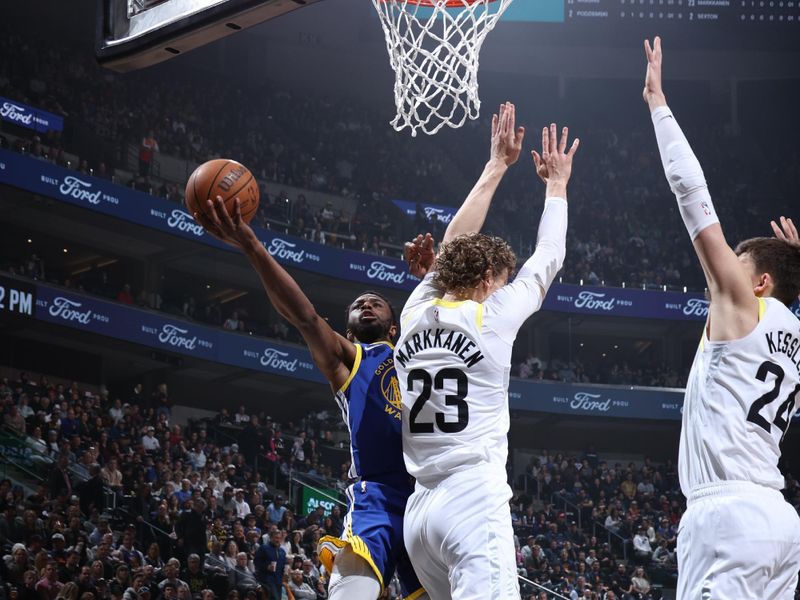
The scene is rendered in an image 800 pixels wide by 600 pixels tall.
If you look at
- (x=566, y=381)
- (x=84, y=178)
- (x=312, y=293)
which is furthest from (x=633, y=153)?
(x=84, y=178)

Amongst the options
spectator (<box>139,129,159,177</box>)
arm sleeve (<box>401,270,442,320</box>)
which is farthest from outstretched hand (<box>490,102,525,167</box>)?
spectator (<box>139,129,159,177</box>)

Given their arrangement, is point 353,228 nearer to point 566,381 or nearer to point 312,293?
point 312,293

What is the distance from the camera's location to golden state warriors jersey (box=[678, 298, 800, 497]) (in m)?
3.07

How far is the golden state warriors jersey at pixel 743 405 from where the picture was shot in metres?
3.07

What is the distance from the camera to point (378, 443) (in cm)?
384

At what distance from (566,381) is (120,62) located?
20.0 m

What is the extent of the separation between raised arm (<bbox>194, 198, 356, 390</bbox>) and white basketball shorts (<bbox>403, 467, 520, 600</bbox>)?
2.40ft

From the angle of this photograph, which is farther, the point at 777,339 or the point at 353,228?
the point at 353,228

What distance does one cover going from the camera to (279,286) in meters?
3.61

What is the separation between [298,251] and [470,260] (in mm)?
18356

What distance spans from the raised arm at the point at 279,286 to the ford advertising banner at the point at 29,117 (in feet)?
54.4

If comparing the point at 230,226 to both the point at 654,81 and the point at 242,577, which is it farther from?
the point at 242,577

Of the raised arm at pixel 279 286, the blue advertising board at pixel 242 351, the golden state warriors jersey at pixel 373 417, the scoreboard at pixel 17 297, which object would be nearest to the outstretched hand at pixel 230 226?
the raised arm at pixel 279 286

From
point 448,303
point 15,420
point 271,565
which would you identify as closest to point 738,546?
point 448,303
